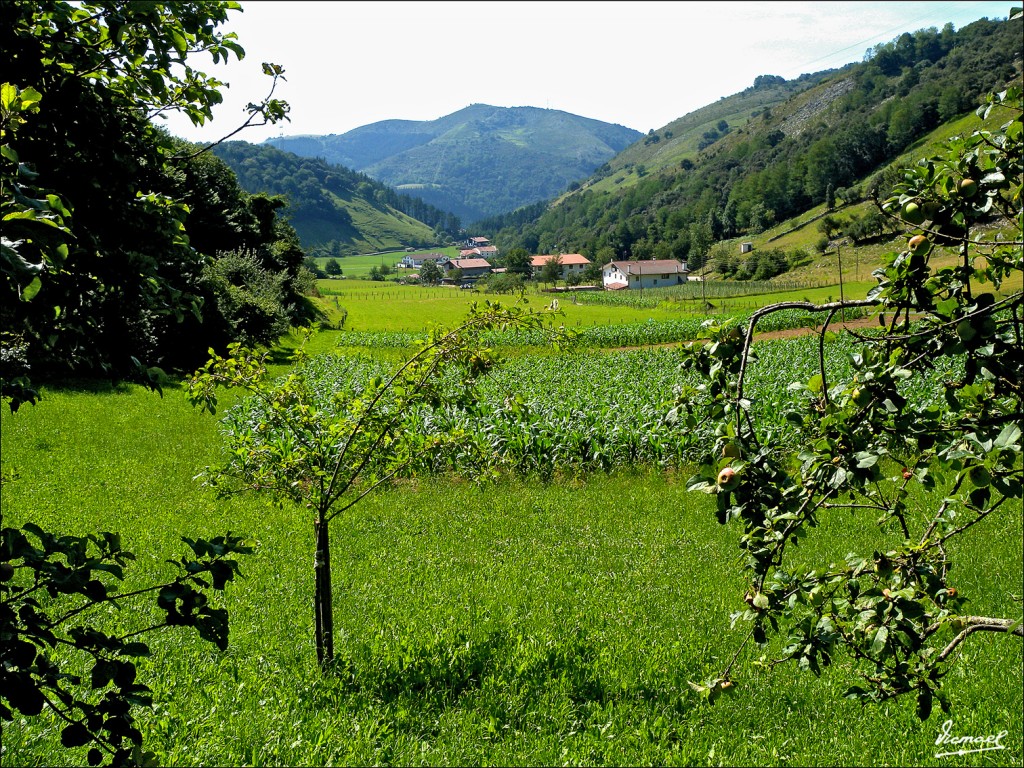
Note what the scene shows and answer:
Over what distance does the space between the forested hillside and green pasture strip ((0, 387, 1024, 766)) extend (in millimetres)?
92748

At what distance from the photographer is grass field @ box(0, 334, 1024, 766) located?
516 centimetres

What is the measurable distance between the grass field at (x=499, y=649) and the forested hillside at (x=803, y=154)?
93.2 metres

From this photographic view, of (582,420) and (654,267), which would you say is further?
(654,267)

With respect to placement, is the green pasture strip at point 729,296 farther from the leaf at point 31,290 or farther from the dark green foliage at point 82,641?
the leaf at point 31,290

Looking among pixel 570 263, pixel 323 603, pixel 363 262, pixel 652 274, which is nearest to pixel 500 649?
pixel 323 603

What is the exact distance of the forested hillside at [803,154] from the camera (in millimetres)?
116562

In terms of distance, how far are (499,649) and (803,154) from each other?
141906mm

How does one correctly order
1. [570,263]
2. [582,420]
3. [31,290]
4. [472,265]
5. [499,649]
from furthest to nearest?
[472,265] → [570,263] → [582,420] → [499,649] → [31,290]

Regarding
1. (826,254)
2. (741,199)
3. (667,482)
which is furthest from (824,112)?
(667,482)

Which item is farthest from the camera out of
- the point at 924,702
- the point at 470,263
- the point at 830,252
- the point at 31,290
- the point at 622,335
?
the point at 470,263

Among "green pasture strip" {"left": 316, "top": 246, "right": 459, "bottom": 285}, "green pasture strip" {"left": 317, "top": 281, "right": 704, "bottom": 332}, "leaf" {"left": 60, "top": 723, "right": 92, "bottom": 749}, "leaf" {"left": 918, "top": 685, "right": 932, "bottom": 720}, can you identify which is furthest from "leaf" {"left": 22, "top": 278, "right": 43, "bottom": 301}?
"green pasture strip" {"left": 316, "top": 246, "right": 459, "bottom": 285}

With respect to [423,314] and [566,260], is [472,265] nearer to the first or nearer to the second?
[566,260]

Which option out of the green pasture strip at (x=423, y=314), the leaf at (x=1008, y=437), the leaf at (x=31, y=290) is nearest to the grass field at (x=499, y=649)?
the leaf at (x=1008, y=437)

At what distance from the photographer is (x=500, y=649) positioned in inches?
260
